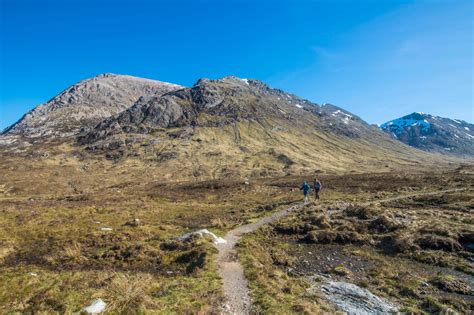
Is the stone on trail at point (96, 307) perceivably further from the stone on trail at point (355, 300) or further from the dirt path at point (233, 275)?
the stone on trail at point (355, 300)

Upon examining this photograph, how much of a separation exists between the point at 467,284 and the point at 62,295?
23.1 m

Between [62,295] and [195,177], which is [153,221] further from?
[195,177]

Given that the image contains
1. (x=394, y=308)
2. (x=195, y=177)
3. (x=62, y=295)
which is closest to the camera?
(x=394, y=308)

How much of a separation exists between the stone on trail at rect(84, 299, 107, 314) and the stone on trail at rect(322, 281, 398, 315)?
37.6 ft

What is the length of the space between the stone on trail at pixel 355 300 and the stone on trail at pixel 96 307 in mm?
11446

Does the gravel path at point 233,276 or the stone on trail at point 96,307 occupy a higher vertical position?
the gravel path at point 233,276

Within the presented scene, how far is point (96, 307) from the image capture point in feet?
47.0

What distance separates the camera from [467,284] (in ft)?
57.7

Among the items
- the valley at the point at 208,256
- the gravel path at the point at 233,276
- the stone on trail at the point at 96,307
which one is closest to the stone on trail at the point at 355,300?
the valley at the point at 208,256

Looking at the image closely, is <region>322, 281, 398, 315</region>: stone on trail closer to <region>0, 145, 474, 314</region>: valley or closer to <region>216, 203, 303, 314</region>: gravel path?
<region>0, 145, 474, 314</region>: valley

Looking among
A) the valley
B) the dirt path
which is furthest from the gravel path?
the valley

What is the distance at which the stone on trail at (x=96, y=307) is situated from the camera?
14.0 m

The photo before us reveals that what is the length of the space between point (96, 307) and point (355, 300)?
511 inches

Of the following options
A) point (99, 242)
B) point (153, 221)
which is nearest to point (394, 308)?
point (99, 242)
